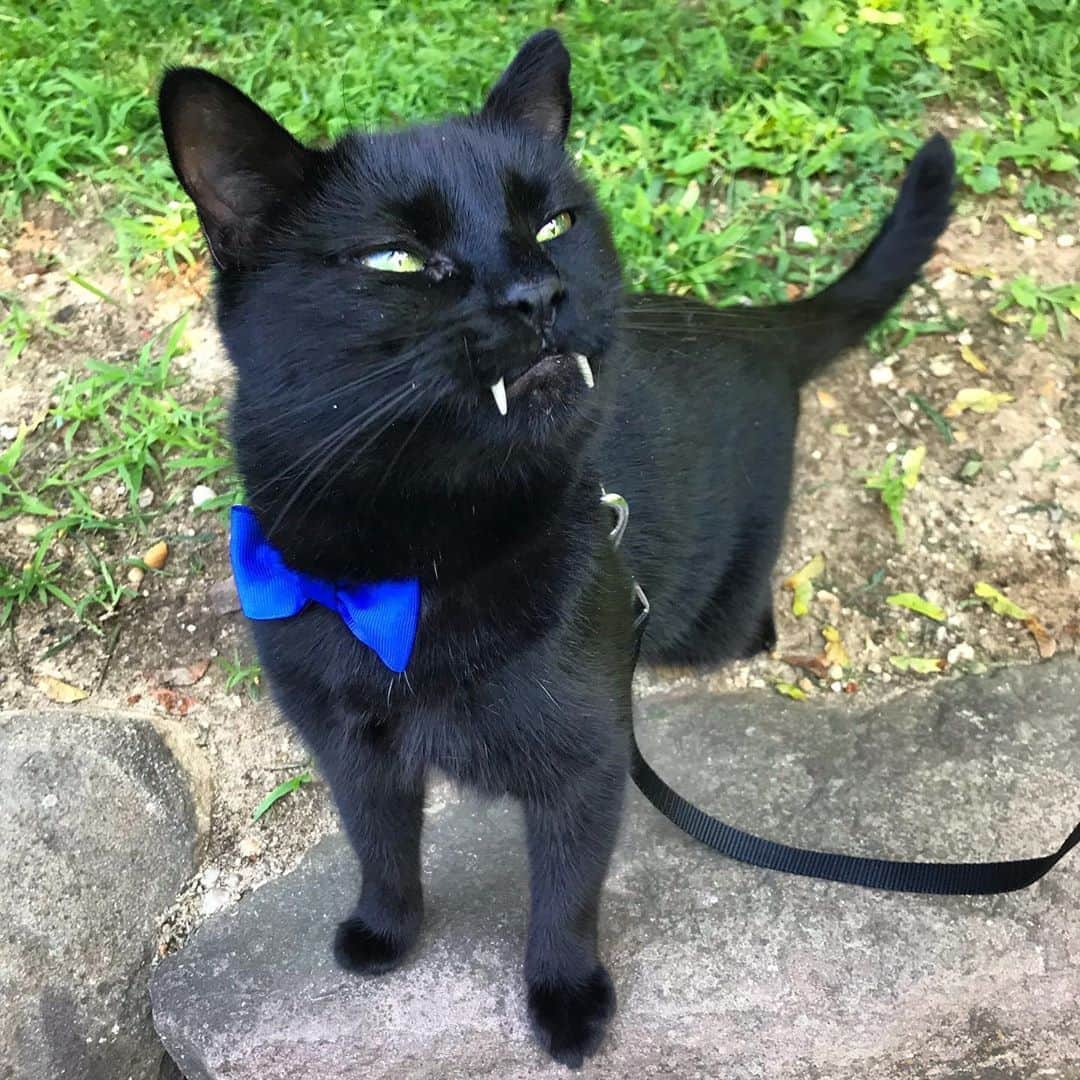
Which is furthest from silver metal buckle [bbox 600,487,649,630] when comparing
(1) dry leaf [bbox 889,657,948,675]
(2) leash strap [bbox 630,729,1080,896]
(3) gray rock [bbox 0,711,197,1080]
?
(3) gray rock [bbox 0,711,197,1080]

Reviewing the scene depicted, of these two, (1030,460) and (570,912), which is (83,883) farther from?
(1030,460)

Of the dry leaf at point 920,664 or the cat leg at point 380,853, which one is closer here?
the cat leg at point 380,853

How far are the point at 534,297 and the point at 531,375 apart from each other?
0.10 metres

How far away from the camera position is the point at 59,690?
237 centimetres

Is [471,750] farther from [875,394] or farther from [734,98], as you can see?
[734,98]

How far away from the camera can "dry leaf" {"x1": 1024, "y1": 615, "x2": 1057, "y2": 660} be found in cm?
236

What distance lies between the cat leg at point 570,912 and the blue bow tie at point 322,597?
418 mm

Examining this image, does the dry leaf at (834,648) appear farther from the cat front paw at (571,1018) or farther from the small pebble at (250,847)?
the small pebble at (250,847)

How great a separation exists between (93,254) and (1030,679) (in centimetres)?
297

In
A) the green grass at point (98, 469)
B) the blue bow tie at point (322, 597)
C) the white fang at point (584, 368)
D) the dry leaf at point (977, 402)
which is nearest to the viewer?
the white fang at point (584, 368)

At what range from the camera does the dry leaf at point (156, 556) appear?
8.43 feet

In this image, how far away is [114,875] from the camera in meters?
2.00

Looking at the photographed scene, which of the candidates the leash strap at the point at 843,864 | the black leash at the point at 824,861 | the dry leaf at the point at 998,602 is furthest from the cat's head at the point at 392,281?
the dry leaf at the point at 998,602

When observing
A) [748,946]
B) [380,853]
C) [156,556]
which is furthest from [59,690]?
[748,946]
